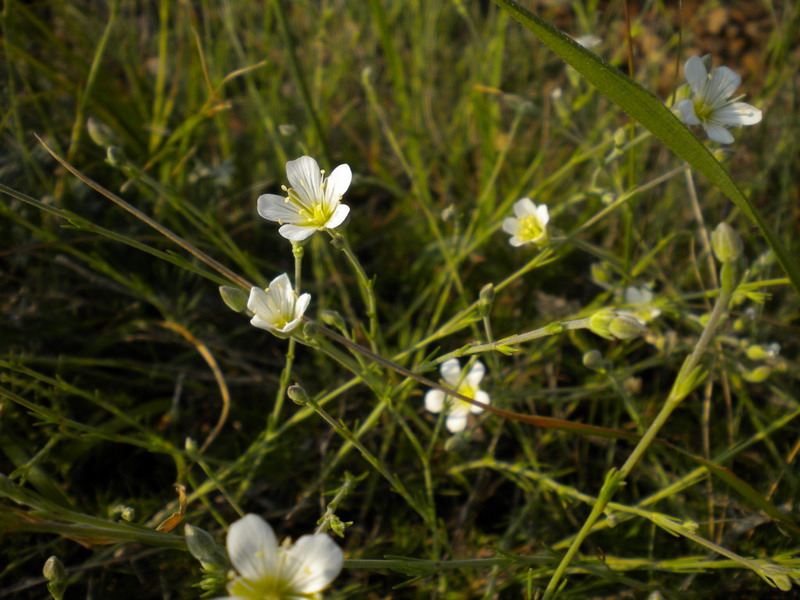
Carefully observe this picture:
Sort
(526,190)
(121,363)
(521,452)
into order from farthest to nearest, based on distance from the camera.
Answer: (526,190), (521,452), (121,363)

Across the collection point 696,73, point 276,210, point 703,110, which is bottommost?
point 276,210

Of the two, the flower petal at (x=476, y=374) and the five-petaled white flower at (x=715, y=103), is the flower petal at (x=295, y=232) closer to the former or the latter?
the flower petal at (x=476, y=374)

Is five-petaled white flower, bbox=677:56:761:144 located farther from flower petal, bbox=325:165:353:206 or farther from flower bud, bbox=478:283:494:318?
flower petal, bbox=325:165:353:206

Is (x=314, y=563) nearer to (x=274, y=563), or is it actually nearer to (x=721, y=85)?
(x=274, y=563)

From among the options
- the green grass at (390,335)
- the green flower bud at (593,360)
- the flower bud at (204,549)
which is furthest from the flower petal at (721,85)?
the flower bud at (204,549)

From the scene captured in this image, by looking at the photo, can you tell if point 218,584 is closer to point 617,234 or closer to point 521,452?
point 521,452

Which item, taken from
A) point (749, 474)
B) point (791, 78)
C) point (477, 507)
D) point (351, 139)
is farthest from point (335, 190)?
point (791, 78)

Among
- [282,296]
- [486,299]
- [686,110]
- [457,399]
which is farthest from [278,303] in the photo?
[686,110]
